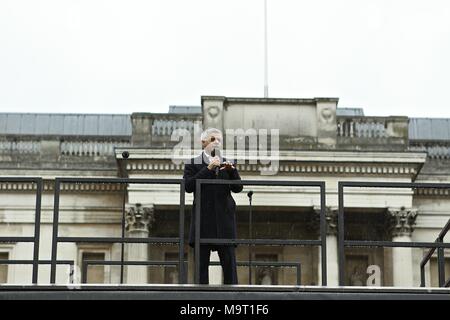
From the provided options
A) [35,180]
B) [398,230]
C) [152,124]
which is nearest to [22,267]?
[152,124]

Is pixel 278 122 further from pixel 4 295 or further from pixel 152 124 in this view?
pixel 4 295

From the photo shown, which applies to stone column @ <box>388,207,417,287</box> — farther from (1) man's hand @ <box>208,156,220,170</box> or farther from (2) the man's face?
(1) man's hand @ <box>208,156,220,170</box>

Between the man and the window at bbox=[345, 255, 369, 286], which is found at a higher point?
the window at bbox=[345, 255, 369, 286]

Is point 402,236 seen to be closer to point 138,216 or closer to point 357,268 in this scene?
point 357,268

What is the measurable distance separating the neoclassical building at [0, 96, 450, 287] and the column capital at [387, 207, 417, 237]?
0.13 feet

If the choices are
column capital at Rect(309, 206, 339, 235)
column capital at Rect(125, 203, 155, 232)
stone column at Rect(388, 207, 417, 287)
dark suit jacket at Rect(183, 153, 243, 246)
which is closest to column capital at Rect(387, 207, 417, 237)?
stone column at Rect(388, 207, 417, 287)

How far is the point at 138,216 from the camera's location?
39.5m

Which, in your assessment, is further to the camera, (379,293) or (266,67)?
(266,67)

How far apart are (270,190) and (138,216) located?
12.7ft

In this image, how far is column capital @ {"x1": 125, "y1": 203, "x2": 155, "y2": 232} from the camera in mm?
39469

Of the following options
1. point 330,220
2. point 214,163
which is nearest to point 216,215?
point 214,163

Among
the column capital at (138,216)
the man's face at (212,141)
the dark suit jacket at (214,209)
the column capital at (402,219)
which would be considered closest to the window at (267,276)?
the column capital at (138,216)
